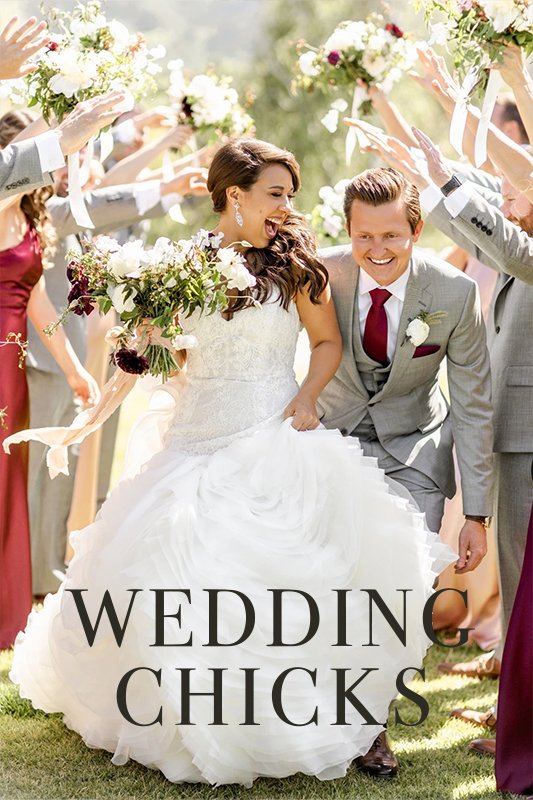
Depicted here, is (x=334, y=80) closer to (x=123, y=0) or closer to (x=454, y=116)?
(x=454, y=116)

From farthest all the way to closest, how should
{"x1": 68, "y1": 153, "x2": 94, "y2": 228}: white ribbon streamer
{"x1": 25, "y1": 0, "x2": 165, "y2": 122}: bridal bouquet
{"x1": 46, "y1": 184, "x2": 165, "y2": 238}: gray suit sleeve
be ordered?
{"x1": 46, "y1": 184, "x2": 165, "y2": 238}: gray suit sleeve
{"x1": 68, "y1": 153, "x2": 94, "y2": 228}: white ribbon streamer
{"x1": 25, "y1": 0, "x2": 165, "y2": 122}: bridal bouquet

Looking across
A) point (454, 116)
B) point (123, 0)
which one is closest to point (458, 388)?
point (454, 116)

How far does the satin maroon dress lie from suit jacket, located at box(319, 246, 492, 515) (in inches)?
74.4

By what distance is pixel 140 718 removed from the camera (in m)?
4.19

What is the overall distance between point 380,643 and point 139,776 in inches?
41.2

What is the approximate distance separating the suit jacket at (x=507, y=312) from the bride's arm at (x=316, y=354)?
23.5 inches

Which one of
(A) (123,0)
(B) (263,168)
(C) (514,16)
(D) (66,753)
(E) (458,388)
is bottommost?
(D) (66,753)

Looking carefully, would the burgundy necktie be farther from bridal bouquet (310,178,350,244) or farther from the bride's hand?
bridal bouquet (310,178,350,244)

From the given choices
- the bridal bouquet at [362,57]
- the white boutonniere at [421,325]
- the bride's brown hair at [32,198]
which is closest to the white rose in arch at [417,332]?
the white boutonniere at [421,325]

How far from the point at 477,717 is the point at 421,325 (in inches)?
69.4

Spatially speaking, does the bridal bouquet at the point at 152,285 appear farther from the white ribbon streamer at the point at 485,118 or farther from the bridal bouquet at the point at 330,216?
the bridal bouquet at the point at 330,216

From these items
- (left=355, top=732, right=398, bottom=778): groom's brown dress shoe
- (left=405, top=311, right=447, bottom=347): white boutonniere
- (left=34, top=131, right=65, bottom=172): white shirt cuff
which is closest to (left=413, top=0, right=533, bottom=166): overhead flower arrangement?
(left=405, top=311, right=447, bottom=347): white boutonniere

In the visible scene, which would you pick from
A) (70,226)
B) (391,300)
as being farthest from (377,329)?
(70,226)

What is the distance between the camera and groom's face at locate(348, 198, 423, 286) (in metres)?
4.57
